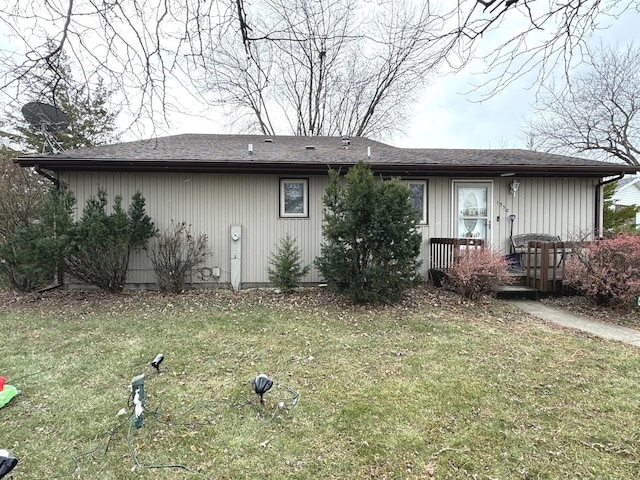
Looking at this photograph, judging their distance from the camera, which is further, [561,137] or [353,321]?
[561,137]

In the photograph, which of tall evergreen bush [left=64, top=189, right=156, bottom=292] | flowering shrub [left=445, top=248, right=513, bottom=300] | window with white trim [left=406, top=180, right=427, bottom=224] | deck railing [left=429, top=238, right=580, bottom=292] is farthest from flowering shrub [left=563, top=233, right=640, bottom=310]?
tall evergreen bush [left=64, top=189, right=156, bottom=292]

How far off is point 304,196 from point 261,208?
3.16 ft

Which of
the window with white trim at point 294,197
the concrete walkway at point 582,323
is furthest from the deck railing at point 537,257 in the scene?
the window with white trim at point 294,197

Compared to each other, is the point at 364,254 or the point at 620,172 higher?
the point at 620,172

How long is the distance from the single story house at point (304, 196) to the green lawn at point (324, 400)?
252 centimetres

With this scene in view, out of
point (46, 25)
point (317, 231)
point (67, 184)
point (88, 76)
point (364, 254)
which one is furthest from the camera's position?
point (317, 231)

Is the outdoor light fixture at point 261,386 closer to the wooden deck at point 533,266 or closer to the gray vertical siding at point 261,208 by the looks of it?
the wooden deck at point 533,266

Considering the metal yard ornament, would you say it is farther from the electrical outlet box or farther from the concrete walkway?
the concrete walkway

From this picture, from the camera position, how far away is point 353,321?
4.88 metres

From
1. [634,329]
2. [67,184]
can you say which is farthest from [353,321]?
[67,184]

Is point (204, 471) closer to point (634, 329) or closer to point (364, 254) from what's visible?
point (364, 254)

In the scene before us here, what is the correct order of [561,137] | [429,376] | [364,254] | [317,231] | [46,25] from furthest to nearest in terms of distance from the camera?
[561,137] < [317,231] < [364,254] < [429,376] < [46,25]

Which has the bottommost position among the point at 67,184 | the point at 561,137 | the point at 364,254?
the point at 364,254

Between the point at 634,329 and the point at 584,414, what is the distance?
2993 millimetres
